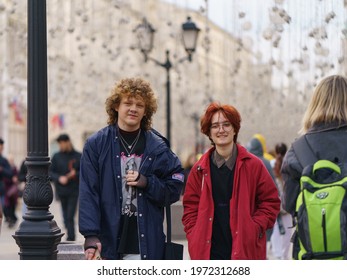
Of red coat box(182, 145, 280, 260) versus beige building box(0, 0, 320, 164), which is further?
beige building box(0, 0, 320, 164)

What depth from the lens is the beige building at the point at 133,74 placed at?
26203mm

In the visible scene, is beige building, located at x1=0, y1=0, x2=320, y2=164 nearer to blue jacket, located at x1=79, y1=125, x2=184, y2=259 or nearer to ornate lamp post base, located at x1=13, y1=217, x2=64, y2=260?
ornate lamp post base, located at x1=13, y1=217, x2=64, y2=260

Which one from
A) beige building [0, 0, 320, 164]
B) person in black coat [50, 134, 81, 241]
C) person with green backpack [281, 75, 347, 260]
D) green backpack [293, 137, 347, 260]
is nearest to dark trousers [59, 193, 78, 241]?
person in black coat [50, 134, 81, 241]

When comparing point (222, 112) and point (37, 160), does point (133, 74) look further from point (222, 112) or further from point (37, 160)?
point (222, 112)

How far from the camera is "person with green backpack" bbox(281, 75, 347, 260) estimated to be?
501 cm

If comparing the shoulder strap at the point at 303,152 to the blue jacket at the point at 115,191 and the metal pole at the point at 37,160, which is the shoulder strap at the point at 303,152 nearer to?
the blue jacket at the point at 115,191

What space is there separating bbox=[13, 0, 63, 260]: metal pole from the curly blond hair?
128cm

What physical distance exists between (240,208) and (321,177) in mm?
678

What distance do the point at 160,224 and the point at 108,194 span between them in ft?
1.18

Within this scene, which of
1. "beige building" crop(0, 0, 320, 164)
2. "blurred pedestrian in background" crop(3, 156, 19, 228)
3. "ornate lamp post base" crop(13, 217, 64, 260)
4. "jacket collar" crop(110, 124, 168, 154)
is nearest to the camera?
"jacket collar" crop(110, 124, 168, 154)

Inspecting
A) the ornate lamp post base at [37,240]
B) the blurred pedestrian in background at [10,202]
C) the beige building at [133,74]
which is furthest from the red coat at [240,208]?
the beige building at [133,74]

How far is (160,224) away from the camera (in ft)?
18.7

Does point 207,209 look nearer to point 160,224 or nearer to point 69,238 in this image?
point 160,224

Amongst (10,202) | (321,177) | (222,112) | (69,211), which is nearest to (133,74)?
(10,202)
